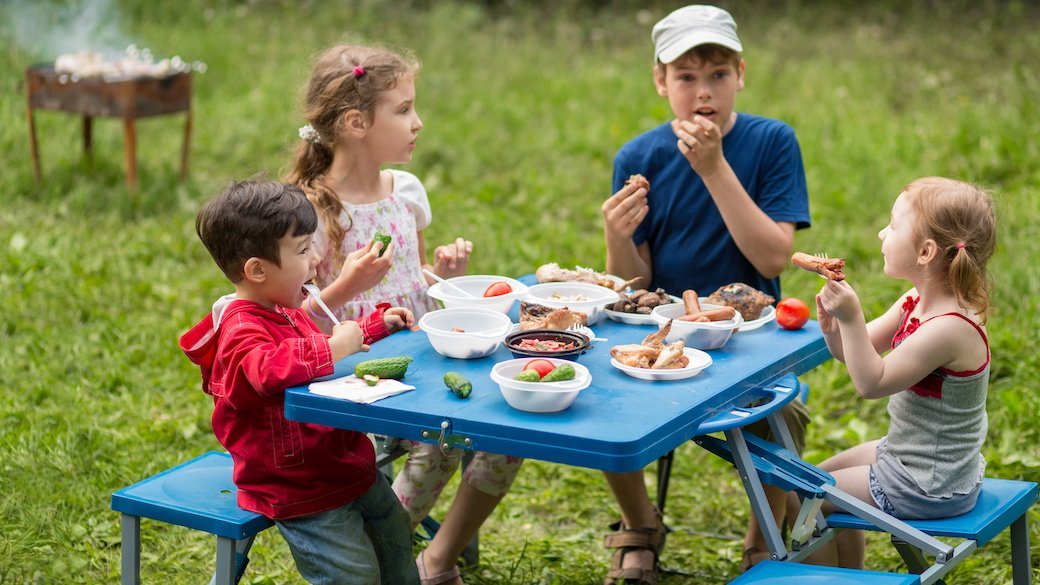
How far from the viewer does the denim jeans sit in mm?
2645

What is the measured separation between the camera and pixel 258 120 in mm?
8188

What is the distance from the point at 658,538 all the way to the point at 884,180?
3544 mm

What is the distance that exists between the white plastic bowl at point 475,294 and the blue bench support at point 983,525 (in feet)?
2.94

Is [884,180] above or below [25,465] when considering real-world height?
above

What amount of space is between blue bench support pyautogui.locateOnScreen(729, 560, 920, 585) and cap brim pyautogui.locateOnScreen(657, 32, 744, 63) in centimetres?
142

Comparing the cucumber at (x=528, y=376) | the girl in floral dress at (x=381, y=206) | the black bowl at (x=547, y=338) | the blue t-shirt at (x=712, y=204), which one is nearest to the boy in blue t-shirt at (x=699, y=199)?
the blue t-shirt at (x=712, y=204)

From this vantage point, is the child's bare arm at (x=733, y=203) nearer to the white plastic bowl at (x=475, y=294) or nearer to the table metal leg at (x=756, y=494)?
the white plastic bowl at (x=475, y=294)

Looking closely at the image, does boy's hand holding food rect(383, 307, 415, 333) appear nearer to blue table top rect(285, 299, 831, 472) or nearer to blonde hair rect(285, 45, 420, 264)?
blue table top rect(285, 299, 831, 472)

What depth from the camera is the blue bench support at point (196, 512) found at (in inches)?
103

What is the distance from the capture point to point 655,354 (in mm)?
2572

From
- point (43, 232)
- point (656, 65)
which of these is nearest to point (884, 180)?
point (656, 65)

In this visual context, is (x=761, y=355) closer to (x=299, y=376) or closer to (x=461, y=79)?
(x=299, y=376)

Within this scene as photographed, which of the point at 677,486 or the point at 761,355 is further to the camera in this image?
the point at 677,486

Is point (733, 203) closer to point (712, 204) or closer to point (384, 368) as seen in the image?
point (712, 204)
